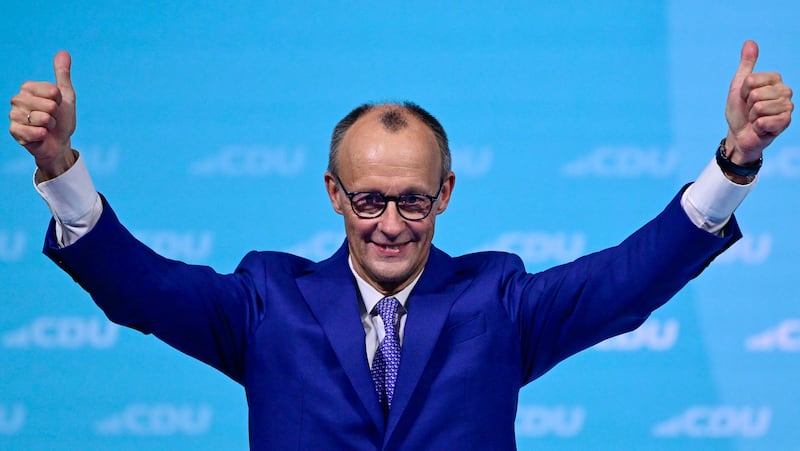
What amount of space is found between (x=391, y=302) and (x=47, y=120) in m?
0.76

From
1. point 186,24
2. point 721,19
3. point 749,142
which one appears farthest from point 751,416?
point 186,24

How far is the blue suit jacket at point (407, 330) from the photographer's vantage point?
2145mm

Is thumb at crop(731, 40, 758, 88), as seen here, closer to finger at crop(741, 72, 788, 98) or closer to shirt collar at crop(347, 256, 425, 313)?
finger at crop(741, 72, 788, 98)

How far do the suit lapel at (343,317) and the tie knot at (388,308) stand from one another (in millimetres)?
47

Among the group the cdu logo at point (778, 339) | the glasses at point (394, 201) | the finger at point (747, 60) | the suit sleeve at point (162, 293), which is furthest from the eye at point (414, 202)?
the cdu logo at point (778, 339)

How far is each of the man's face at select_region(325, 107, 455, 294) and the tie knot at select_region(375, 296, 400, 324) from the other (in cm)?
4

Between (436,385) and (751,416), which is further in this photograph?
(751,416)

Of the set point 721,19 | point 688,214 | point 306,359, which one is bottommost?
point 306,359

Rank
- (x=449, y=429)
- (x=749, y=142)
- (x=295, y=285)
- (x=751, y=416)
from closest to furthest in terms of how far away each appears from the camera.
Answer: (x=749, y=142), (x=449, y=429), (x=295, y=285), (x=751, y=416)

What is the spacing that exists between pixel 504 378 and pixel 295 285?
444mm

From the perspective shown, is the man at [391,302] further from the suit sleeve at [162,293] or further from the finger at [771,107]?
the finger at [771,107]

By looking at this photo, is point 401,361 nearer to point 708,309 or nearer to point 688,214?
point 688,214

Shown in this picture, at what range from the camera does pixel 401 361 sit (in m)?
2.24

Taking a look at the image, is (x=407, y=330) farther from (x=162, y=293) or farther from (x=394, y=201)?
(x=162, y=293)
